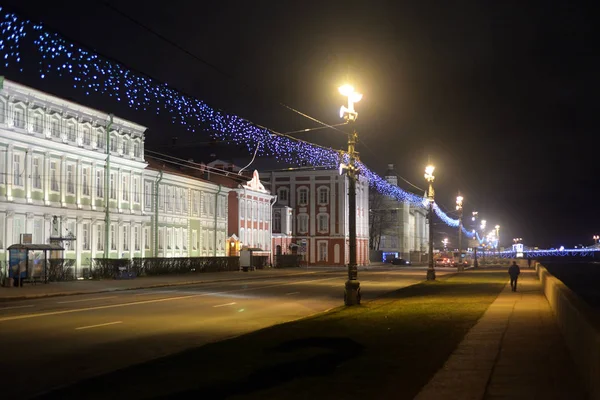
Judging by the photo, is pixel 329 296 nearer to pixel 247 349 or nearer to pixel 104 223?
pixel 247 349

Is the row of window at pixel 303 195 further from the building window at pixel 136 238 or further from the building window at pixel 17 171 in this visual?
the building window at pixel 17 171

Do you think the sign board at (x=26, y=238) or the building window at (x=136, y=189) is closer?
the sign board at (x=26, y=238)

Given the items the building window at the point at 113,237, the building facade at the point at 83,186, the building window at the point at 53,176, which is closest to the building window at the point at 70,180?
the building facade at the point at 83,186

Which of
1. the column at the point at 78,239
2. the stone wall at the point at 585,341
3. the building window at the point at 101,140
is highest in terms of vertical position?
the building window at the point at 101,140

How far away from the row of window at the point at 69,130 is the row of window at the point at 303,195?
39418mm

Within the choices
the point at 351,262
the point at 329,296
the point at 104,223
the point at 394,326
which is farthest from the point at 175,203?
the point at 394,326

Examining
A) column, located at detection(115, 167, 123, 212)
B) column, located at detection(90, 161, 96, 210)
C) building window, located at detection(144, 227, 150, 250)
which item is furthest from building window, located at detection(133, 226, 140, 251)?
column, located at detection(90, 161, 96, 210)

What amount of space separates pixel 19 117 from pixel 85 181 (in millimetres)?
8052

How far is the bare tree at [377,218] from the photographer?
368 feet

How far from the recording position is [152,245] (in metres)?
55.8

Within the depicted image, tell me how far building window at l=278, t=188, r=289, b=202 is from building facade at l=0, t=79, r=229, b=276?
96.1ft

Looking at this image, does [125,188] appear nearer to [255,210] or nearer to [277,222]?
[255,210]

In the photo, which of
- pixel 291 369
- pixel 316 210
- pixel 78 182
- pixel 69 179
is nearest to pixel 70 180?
pixel 69 179

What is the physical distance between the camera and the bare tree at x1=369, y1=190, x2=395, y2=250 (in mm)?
112312
